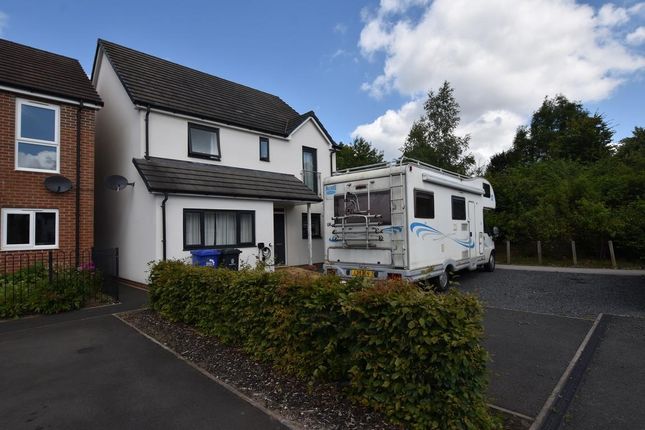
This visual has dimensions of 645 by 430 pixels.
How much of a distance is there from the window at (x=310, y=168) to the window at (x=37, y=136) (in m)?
9.23

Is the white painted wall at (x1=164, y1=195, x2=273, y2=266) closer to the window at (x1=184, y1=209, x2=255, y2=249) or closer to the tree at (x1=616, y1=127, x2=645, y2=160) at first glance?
the window at (x1=184, y1=209, x2=255, y2=249)

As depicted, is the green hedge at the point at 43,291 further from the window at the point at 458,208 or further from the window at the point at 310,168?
the window at the point at 310,168

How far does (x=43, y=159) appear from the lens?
973cm

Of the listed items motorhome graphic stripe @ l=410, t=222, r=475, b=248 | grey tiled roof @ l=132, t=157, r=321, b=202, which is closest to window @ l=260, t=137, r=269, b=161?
grey tiled roof @ l=132, t=157, r=321, b=202

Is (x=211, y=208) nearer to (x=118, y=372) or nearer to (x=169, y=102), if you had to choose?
(x=169, y=102)

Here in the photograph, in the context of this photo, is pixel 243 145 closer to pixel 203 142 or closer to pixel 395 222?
pixel 203 142

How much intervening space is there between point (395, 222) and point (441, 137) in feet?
77.5

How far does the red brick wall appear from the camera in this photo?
29.8ft

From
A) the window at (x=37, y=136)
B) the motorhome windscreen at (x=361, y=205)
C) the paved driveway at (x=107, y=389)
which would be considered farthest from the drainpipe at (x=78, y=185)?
the motorhome windscreen at (x=361, y=205)

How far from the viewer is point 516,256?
1745 centimetres

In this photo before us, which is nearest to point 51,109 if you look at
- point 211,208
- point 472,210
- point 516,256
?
point 211,208

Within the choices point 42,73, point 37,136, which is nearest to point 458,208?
point 37,136

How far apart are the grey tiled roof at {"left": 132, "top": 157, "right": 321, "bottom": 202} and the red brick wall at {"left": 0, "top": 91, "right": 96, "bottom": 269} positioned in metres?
1.47

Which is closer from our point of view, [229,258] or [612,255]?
[229,258]
